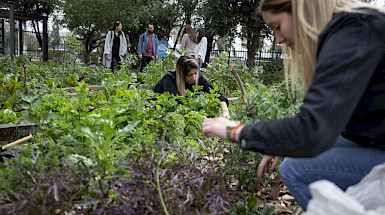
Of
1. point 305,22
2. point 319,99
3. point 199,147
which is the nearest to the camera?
point 319,99

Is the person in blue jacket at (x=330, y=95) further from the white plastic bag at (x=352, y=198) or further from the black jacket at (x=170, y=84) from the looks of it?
the black jacket at (x=170, y=84)

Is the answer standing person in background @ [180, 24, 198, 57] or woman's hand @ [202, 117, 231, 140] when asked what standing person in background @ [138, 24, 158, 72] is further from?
woman's hand @ [202, 117, 231, 140]

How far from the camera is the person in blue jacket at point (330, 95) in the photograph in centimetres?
125

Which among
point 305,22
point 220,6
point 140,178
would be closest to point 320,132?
point 305,22

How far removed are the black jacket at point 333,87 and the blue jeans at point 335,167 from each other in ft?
1.18

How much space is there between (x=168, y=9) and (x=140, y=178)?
1847 cm

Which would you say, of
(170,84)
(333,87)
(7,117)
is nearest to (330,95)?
(333,87)

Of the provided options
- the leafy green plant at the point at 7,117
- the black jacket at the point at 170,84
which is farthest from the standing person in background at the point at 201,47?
the leafy green plant at the point at 7,117

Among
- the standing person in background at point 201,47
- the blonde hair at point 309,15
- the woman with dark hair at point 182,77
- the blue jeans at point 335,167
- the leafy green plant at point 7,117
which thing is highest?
the standing person in background at point 201,47

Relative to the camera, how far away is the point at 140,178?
1.94m

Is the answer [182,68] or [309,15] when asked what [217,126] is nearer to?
[309,15]

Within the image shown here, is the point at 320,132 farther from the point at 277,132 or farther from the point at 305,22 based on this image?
the point at 305,22

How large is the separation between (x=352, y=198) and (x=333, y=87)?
40 centimetres

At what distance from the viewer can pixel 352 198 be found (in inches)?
48.4
